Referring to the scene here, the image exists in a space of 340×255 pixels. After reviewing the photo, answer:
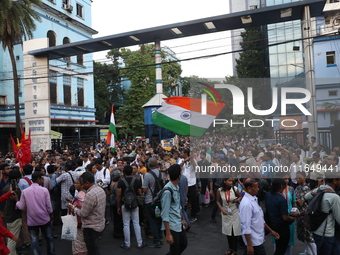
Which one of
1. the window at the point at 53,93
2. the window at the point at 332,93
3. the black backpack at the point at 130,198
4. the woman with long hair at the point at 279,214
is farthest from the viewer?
the window at the point at 53,93

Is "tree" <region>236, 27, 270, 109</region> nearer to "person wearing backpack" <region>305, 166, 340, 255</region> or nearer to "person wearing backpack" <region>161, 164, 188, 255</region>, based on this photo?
"person wearing backpack" <region>305, 166, 340, 255</region>

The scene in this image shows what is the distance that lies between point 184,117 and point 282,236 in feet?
14.5

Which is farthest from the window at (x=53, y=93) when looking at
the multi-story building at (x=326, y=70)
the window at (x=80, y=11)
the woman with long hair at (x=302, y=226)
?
the woman with long hair at (x=302, y=226)

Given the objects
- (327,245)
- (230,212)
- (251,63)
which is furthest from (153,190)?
(251,63)

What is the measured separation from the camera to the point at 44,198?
5.32m

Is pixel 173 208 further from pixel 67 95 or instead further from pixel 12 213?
pixel 67 95

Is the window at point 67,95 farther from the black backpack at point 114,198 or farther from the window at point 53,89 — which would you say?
the black backpack at point 114,198

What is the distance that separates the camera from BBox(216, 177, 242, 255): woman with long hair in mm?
5320

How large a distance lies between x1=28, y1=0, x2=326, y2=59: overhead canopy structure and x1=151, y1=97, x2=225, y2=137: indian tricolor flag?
7.43 meters

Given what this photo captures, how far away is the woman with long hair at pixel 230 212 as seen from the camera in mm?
5320

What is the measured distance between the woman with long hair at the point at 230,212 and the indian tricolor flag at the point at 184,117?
1908mm

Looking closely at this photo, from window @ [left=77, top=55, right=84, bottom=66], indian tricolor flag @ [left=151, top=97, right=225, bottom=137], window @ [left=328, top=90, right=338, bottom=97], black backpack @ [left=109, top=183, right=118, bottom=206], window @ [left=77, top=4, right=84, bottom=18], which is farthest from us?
window @ [left=77, top=55, right=84, bottom=66]

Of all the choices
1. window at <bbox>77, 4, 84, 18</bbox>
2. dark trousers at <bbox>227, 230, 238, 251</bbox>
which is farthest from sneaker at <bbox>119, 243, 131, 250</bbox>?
window at <bbox>77, 4, 84, 18</bbox>

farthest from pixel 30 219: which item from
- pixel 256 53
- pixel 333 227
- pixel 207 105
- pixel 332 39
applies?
pixel 256 53
